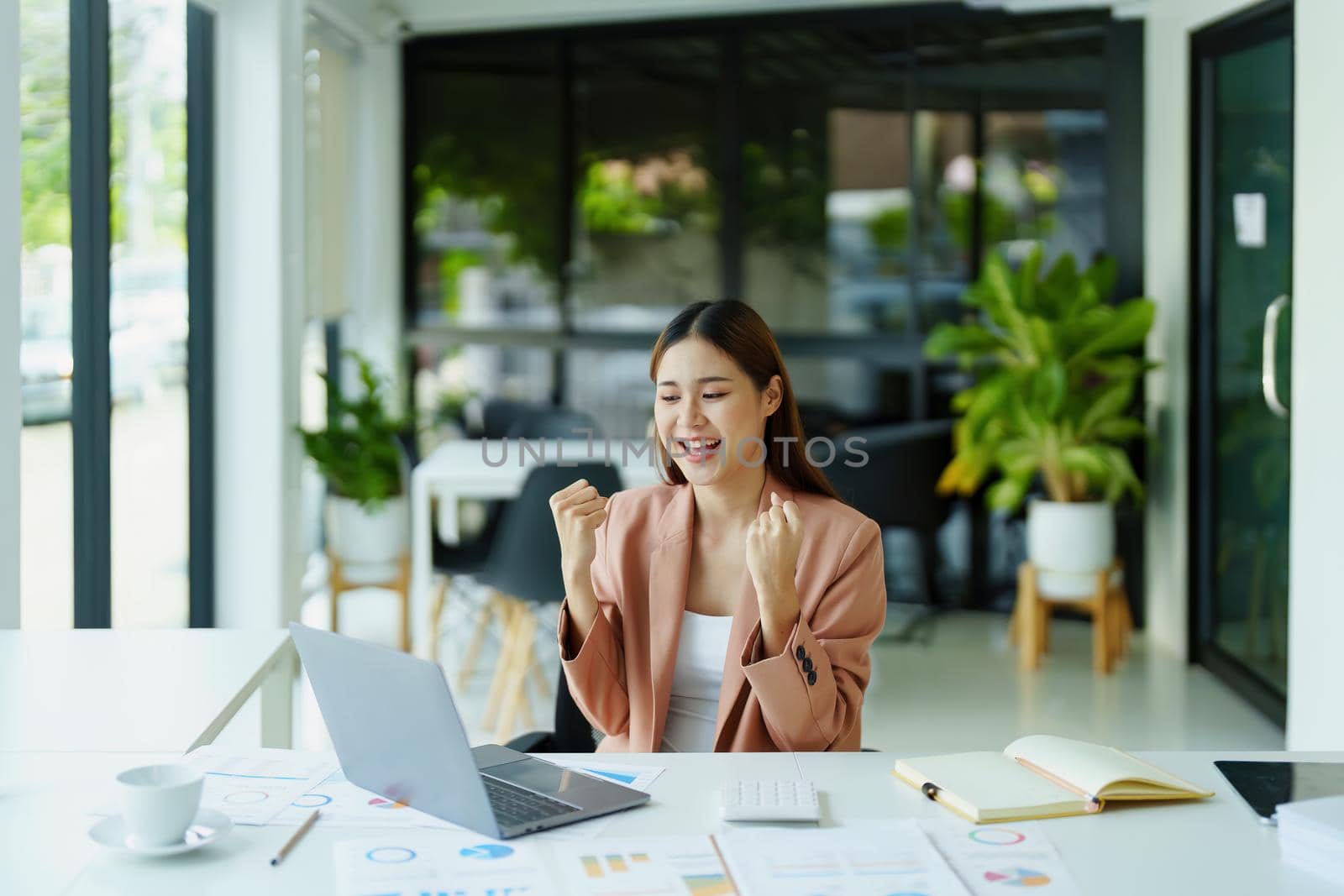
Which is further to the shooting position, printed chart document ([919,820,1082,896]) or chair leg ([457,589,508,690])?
chair leg ([457,589,508,690])

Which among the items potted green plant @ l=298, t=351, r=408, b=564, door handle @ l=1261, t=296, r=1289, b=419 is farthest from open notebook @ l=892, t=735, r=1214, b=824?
potted green plant @ l=298, t=351, r=408, b=564

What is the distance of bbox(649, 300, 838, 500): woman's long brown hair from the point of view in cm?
242

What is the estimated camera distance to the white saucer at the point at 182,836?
1.56 meters

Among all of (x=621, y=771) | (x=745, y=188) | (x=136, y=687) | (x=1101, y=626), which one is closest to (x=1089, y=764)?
(x=621, y=771)

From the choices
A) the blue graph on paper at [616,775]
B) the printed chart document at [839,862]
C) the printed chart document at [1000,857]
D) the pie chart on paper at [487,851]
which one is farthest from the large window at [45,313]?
the printed chart document at [1000,857]

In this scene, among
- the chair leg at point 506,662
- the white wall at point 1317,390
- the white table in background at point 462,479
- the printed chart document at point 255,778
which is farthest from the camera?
the white table in background at point 462,479

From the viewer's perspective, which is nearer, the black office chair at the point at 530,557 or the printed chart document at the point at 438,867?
the printed chart document at the point at 438,867

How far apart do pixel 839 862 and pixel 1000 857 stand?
0.63 ft

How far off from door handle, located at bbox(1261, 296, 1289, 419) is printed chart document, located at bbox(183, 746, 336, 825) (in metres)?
3.46

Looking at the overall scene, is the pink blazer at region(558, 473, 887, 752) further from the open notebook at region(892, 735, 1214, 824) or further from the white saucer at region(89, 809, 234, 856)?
the white saucer at region(89, 809, 234, 856)

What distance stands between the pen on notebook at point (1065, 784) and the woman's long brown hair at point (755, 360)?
2.45 feet

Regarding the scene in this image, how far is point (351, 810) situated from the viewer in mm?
1734

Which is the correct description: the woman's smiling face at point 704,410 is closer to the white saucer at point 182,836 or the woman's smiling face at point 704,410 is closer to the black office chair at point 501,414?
the white saucer at point 182,836

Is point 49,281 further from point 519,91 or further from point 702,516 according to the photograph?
point 519,91
